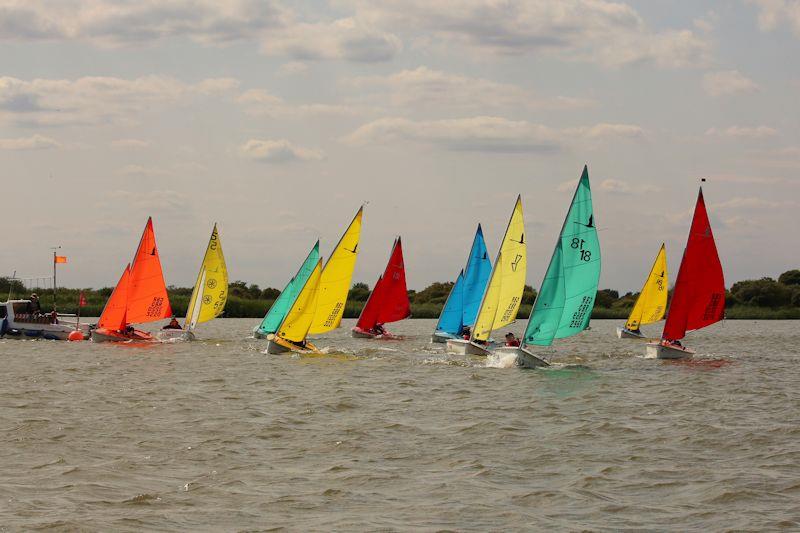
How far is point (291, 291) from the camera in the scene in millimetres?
51625

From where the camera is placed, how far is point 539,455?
2044 centimetres

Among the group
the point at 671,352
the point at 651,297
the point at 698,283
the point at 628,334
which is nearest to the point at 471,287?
the point at 671,352

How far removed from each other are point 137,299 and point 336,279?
1111 cm

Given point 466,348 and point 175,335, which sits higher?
point 175,335

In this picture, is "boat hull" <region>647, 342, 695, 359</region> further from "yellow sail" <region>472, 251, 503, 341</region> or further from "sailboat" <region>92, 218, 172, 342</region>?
"sailboat" <region>92, 218, 172, 342</region>

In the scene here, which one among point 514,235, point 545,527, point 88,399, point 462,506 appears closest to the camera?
point 545,527

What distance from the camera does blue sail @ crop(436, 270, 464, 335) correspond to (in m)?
51.2

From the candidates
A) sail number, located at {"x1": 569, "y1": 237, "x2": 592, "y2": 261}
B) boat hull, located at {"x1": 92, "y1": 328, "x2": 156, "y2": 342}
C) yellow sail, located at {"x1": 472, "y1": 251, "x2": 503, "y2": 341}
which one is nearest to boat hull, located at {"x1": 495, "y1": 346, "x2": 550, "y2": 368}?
sail number, located at {"x1": 569, "y1": 237, "x2": 592, "y2": 261}

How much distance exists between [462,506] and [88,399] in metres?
15.3

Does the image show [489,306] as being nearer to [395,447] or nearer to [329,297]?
[329,297]

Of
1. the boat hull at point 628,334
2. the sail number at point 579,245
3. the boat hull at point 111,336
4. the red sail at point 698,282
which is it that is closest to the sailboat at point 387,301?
the boat hull at point 111,336

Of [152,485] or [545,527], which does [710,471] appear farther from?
[152,485]

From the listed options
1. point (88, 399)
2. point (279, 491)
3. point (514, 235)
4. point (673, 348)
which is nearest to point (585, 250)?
point (514, 235)

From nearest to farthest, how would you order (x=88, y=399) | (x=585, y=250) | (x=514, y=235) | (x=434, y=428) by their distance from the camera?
(x=434, y=428) < (x=88, y=399) < (x=585, y=250) < (x=514, y=235)
